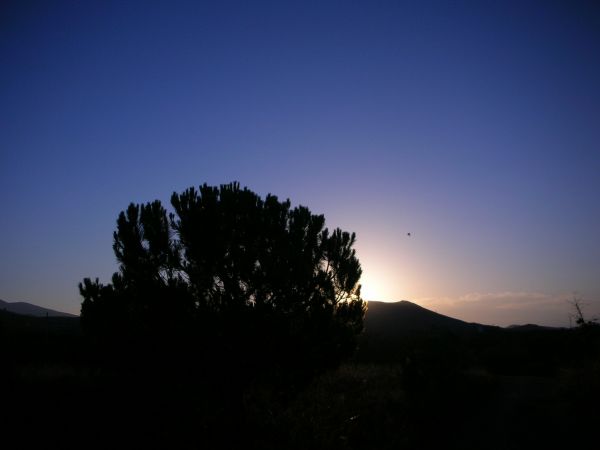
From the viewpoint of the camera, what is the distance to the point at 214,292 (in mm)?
8289

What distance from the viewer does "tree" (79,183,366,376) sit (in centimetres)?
803

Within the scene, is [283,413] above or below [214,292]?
below

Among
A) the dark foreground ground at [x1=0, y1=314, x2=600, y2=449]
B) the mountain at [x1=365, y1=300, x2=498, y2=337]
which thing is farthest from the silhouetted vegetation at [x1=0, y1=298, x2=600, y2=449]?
the mountain at [x1=365, y1=300, x2=498, y2=337]

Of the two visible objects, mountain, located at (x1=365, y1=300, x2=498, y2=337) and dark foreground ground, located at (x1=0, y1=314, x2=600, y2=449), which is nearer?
dark foreground ground, located at (x1=0, y1=314, x2=600, y2=449)

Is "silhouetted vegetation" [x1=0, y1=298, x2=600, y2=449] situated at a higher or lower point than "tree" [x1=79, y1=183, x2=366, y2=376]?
lower

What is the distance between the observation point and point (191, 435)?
7621 millimetres

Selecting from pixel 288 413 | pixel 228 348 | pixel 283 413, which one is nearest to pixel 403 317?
pixel 288 413

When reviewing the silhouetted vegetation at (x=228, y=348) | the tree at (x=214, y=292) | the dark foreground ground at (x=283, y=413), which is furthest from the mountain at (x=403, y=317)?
the tree at (x=214, y=292)

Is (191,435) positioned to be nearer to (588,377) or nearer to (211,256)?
(211,256)

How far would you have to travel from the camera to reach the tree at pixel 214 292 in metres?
8.03

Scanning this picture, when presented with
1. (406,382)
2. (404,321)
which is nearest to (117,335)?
(406,382)

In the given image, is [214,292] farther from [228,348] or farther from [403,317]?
[403,317]

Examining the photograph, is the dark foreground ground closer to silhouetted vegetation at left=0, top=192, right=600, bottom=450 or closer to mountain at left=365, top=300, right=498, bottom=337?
silhouetted vegetation at left=0, top=192, right=600, bottom=450

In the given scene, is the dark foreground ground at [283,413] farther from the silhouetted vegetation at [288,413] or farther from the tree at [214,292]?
the tree at [214,292]
